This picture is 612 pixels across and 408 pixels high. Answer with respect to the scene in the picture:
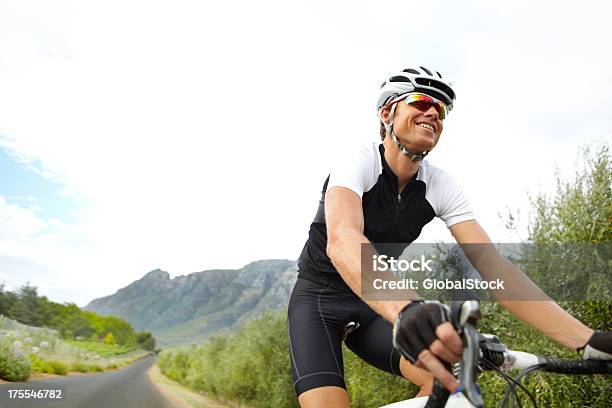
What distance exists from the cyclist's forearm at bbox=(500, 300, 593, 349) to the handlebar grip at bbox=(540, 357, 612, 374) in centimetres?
15

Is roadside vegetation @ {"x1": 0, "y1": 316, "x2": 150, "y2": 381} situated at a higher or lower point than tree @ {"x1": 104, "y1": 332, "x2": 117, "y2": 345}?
higher

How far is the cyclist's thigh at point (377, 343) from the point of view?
2.75 m

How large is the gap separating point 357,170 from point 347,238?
1.86ft

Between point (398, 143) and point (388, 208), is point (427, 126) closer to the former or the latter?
point (398, 143)

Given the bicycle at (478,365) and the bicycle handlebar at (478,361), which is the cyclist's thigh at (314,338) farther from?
the bicycle handlebar at (478,361)

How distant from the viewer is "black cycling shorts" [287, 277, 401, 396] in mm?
2529

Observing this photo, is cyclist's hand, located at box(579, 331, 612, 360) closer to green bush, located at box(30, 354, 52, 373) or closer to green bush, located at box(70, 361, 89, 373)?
green bush, located at box(30, 354, 52, 373)

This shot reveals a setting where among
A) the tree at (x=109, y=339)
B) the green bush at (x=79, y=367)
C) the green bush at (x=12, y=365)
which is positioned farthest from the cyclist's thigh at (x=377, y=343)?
the tree at (x=109, y=339)

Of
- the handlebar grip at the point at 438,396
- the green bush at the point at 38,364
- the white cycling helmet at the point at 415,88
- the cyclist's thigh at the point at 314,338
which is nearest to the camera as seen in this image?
the handlebar grip at the point at 438,396

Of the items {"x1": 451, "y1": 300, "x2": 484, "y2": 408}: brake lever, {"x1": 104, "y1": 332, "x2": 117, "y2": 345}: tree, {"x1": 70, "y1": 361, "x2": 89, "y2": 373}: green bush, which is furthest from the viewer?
{"x1": 104, "y1": 332, "x2": 117, "y2": 345}: tree

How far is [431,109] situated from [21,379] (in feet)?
57.4

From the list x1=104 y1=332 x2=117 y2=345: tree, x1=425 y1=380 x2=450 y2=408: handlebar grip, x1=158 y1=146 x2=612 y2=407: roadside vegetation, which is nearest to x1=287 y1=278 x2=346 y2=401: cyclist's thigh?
x1=425 y1=380 x2=450 y2=408: handlebar grip

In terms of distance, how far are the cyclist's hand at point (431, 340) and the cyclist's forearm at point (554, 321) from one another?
1.17 meters

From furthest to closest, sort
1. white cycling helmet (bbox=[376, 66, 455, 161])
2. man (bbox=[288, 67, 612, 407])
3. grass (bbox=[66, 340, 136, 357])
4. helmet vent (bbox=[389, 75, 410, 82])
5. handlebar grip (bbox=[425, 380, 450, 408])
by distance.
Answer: grass (bbox=[66, 340, 136, 357]), helmet vent (bbox=[389, 75, 410, 82]), white cycling helmet (bbox=[376, 66, 455, 161]), man (bbox=[288, 67, 612, 407]), handlebar grip (bbox=[425, 380, 450, 408])
